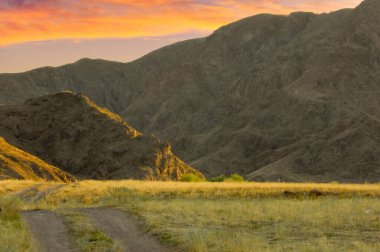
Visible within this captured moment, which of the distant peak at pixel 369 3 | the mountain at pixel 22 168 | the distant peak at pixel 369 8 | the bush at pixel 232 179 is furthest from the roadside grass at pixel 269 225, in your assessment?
the distant peak at pixel 369 3

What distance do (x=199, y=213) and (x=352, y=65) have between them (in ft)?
464

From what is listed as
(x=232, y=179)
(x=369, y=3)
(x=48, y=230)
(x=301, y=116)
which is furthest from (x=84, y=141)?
(x=369, y=3)

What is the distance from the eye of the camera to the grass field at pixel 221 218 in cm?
2061

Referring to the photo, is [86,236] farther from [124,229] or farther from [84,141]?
[84,141]

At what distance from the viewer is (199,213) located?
30859 mm

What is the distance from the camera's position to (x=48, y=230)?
78.4 feet

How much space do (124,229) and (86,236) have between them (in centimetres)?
252

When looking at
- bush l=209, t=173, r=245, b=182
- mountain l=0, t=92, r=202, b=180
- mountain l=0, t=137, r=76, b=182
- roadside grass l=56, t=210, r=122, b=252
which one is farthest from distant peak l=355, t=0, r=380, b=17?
roadside grass l=56, t=210, r=122, b=252

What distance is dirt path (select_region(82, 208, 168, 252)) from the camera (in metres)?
20.6

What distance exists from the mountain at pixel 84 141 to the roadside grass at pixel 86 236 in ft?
186

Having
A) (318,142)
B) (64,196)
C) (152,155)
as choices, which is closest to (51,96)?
(152,155)

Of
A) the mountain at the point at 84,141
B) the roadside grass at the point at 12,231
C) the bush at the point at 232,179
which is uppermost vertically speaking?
the roadside grass at the point at 12,231

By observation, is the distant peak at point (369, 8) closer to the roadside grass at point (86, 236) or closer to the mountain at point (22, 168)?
the mountain at point (22, 168)

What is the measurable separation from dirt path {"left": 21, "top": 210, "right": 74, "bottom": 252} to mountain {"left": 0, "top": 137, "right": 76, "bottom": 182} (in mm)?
35889
